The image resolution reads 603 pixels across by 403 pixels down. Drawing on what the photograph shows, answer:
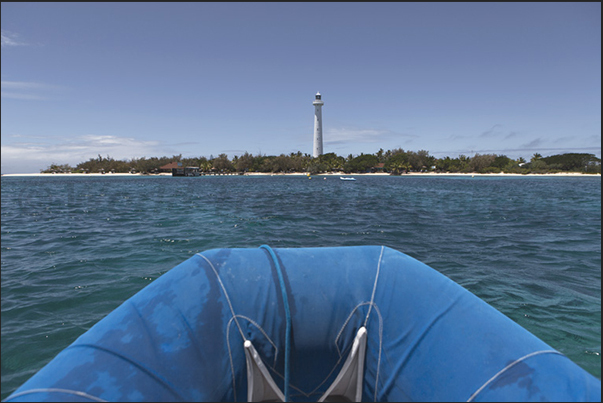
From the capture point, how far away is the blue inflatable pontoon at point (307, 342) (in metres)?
1.79

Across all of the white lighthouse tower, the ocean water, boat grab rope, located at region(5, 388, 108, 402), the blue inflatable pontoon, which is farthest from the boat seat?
the white lighthouse tower

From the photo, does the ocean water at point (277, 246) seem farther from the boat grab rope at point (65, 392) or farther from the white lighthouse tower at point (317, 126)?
the white lighthouse tower at point (317, 126)

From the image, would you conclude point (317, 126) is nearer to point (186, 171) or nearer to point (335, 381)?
point (186, 171)

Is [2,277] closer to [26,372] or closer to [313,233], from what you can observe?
[26,372]

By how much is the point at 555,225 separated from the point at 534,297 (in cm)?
1020

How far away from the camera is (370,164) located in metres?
99.4

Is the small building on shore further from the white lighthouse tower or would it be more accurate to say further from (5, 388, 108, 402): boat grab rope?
(5, 388, 108, 402): boat grab rope

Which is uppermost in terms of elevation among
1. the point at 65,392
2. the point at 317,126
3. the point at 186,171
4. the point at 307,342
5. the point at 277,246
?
the point at 317,126

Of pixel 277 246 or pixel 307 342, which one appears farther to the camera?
pixel 277 246

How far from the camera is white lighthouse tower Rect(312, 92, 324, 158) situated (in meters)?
104

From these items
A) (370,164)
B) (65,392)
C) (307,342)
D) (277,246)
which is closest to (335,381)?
(307,342)

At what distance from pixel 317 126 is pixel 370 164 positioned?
24.7m

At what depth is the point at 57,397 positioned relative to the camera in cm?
156

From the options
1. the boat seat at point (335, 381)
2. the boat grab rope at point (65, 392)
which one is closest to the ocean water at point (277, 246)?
the boat grab rope at point (65, 392)
